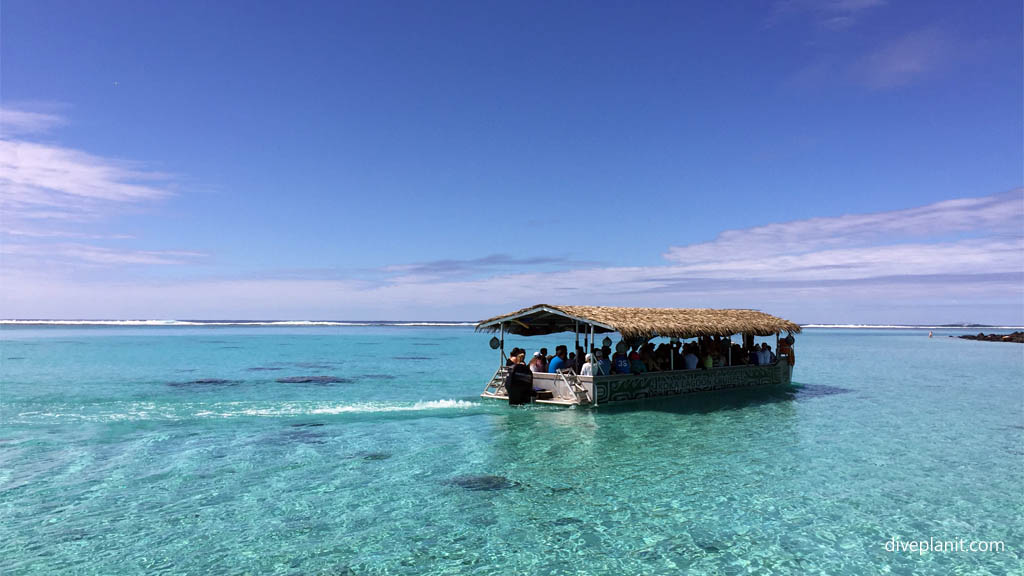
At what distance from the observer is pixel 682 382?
838 inches

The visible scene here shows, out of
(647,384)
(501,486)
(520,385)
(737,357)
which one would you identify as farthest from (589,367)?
(737,357)

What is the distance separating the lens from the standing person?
19.3 m

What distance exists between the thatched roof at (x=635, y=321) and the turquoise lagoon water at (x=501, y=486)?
2447 millimetres

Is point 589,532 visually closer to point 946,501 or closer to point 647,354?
point 946,501

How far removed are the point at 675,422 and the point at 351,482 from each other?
9476 millimetres

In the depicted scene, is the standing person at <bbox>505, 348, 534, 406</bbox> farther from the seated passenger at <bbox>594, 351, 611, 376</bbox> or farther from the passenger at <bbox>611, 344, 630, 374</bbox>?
the passenger at <bbox>611, 344, 630, 374</bbox>

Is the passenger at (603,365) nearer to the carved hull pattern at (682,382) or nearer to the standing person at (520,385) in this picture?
the carved hull pattern at (682,382)

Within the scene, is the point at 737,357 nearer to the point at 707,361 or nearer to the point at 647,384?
the point at 707,361

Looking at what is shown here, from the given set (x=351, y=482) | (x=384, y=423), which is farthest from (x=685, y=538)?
(x=384, y=423)

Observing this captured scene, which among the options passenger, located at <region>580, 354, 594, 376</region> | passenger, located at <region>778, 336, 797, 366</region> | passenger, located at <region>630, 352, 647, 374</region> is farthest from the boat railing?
passenger, located at <region>778, 336, 797, 366</region>

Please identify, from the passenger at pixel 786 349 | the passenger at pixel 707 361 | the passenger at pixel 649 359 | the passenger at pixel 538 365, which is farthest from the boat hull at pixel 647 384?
the passenger at pixel 786 349

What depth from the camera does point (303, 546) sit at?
794 centimetres

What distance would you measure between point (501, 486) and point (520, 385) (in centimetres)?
851

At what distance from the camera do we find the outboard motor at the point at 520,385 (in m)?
19.3
